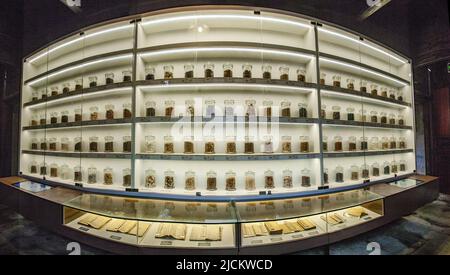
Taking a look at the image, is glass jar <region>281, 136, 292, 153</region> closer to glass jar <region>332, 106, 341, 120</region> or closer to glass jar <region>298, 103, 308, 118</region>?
glass jar <region>298, 103, 308, 118</region>

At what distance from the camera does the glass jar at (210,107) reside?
1187mm

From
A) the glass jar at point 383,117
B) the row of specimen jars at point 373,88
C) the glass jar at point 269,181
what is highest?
the row of specimen jars at point 373,88

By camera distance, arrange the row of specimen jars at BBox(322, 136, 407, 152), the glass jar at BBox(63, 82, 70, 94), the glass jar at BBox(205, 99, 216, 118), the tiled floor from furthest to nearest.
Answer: the glass jar at BBox(63, 82, 70, 94) → the row of specimen jars at BBox(322, 136, 407, 152) → the glass jar at BBox(205, 99, 216, 118) → the tiled floor

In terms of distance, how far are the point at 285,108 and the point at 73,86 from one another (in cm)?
212

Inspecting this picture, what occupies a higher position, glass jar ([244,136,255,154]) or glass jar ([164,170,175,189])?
glass jar ([244,136,255,154])

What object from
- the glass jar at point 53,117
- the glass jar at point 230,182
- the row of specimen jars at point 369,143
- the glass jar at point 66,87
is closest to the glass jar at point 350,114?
the row of specimen jars at point 369,143

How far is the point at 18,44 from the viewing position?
4.36ft

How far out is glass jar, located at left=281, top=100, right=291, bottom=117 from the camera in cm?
128

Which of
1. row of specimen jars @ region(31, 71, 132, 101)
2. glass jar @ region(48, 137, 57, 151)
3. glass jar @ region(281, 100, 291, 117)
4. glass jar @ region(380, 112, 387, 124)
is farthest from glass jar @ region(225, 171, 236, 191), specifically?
glass jar @ region(48, 137, 57, 151)

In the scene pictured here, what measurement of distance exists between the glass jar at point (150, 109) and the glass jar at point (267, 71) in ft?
3.27

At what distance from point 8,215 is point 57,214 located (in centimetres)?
67

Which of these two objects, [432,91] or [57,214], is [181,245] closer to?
[57,214]

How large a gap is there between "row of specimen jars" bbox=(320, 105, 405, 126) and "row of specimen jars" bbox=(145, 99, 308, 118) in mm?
342

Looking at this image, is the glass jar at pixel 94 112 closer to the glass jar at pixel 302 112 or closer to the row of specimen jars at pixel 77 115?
the row of specimen jars at pixel 77 115
